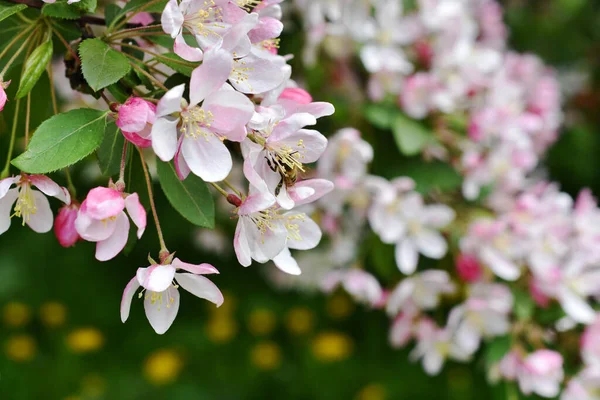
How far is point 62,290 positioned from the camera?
7.06ft

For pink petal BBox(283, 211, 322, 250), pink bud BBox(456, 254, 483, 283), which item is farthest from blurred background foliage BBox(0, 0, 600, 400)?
pink petal BBox(283, 211, 322, 250)

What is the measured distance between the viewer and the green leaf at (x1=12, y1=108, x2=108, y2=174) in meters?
0.63

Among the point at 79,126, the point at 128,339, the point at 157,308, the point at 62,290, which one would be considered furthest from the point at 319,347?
the point at 79,126

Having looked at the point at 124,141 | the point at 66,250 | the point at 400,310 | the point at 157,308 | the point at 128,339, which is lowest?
the point at 128,339

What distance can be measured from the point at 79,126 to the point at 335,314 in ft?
5.45

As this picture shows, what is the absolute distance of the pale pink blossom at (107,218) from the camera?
25.0 inches

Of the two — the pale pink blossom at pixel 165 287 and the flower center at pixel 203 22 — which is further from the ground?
the flower center at pixel 203 22

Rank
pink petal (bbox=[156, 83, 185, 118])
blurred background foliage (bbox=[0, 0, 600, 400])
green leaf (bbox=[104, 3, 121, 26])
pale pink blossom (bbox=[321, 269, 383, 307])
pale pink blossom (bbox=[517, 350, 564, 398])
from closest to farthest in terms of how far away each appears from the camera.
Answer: pink petal (bbox=[156, 83, 185, 118]), green leaf (bbox=[104, 3, 121, 26]), pale pink blossom (bbox=[517, 350, 564, 398]), pale pink blossom (bbox=[321, 269, 383, 307]), blurred background foliage (bbox=[0, 0, 600, 400])

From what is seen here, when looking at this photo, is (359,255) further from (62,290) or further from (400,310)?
(62,290)

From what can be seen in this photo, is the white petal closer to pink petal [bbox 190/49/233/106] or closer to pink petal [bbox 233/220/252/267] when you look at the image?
pink petal [bbox 233/220/252/267]

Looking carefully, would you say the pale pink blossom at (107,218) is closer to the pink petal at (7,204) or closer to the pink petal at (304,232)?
the pink petal at (7,204)

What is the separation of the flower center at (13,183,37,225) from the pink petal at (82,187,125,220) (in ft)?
0.34

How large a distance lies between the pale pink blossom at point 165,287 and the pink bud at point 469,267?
2.49ft

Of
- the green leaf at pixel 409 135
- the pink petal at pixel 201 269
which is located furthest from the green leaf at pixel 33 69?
the green leaf at pixel 409 135
